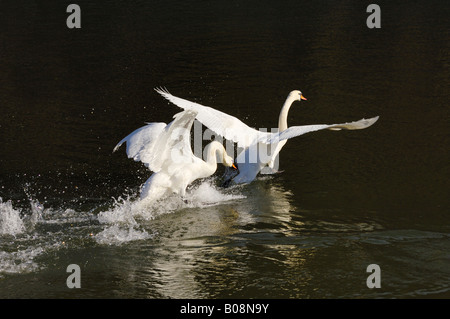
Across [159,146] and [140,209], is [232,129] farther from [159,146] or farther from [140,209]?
[140,209]

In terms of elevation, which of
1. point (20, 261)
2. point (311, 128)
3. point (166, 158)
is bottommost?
point (20, 261)

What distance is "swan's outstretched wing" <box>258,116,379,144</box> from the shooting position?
773cm

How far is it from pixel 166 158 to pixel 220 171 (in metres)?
1.90

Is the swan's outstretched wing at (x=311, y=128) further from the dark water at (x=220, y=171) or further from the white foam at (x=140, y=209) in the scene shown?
the white foam at (x=140, y=209)

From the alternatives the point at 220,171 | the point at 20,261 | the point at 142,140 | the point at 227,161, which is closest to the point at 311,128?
the point at 227,161

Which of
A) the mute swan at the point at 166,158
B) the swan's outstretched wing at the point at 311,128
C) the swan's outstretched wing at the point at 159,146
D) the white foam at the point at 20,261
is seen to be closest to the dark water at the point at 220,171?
the white foam at the point at 20,261

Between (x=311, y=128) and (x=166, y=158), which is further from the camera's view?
(x=166, y=158)

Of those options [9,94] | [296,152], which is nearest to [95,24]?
[9,94]

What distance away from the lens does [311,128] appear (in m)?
8.09

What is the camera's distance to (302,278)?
21.9 feet

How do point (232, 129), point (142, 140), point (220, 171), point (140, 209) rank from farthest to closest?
point (220, 171), point (232, 129), point (142, 140), point (140, 209)

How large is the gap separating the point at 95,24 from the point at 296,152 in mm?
13380

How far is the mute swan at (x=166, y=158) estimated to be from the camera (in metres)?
8.41
